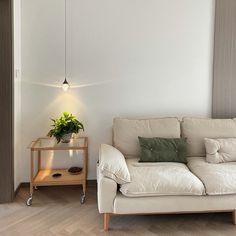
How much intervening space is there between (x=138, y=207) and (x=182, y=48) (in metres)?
2.03

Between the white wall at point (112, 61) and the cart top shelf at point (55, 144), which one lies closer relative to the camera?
the cart top shelf at point (55, 144)

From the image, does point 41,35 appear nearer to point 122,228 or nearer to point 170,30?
point 170,30

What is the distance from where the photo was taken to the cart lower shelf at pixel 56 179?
106 inches

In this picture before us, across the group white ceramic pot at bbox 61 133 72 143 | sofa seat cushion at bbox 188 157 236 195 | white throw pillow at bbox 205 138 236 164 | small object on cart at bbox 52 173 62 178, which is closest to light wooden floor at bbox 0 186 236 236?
small object on cart at bbox 52 173 62 178

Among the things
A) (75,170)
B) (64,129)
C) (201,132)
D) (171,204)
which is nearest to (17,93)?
(64,129)

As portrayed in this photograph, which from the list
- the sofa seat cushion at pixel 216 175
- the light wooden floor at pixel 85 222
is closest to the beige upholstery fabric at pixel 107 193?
the light wooden floor at pixel 85 222

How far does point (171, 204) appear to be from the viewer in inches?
86.3

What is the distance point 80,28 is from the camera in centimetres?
303

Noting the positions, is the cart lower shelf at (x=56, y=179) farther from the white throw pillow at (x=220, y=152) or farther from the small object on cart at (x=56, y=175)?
the white throw pillow at (x=220, y=152)

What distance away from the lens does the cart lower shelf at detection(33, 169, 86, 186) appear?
269 centimetres

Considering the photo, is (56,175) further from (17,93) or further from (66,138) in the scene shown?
(17,93)

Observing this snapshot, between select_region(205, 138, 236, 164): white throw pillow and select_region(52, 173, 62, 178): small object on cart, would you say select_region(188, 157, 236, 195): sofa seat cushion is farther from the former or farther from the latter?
select_region(52, 173, 62, 178): small object on cart

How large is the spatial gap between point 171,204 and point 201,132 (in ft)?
3.28

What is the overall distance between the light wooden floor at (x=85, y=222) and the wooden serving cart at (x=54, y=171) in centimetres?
17
